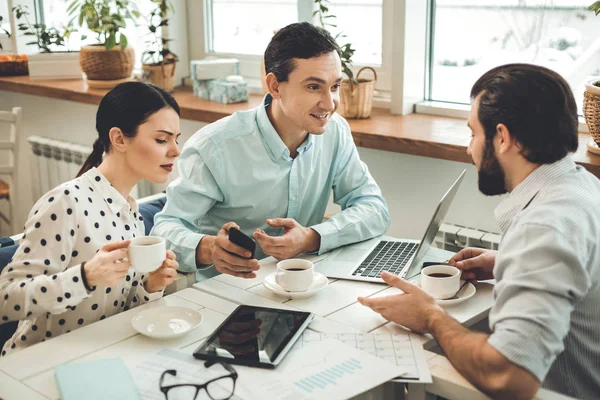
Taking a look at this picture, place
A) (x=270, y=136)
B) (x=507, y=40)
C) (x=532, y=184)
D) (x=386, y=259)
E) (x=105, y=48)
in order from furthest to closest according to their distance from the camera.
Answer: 1. (x=105, y=48)
2. (x=507, y=40)
3. (x=270, y=136)
4. (x=386, y=259)
5. (x=532, y=184)

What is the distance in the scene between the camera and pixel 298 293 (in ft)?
5.34

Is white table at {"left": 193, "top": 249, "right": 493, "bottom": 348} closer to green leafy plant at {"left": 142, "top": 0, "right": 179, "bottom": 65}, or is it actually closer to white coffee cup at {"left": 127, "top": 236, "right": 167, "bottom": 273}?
white coffee cup at {"left": 127, "top": 236, "right": 167, "bottom": 273}

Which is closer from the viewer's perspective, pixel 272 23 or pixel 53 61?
pixel 272 23

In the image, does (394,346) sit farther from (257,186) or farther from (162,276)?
(257,186)

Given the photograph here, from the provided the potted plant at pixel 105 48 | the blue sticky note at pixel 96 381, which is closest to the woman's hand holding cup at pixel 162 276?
the blue sticky note at pixel 96 381

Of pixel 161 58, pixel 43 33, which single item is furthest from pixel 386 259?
pixel 43 33

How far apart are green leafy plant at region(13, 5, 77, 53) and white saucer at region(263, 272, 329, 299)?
8.35 ft

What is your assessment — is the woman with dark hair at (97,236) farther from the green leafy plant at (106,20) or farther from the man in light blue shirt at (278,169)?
the green leafy plant at (106,20)

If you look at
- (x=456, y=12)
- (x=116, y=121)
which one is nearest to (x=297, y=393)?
(x=116, y=121)

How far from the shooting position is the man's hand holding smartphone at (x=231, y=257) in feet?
5.54

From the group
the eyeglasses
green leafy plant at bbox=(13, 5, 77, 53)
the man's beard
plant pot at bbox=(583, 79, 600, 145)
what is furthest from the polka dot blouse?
green leafy plant at bbox=(13, 5, 77, 53)

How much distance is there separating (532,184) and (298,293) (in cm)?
57

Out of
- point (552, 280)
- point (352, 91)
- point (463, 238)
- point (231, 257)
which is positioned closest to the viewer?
point (552, 280)

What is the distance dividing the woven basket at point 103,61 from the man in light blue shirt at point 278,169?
1.60 meters
